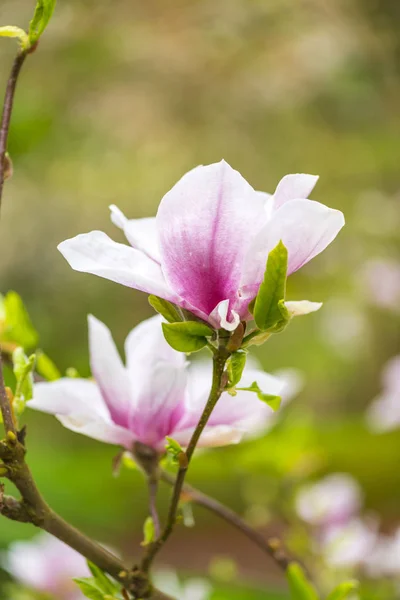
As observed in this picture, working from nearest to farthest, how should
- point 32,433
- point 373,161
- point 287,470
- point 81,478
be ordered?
point 287,470, point 81,478, point 373,161, point 32,433

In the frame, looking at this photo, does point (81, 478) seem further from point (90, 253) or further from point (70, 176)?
point (90, 253)

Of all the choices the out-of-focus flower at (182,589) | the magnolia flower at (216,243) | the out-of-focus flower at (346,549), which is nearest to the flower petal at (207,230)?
the magnolia flower at (216,243)

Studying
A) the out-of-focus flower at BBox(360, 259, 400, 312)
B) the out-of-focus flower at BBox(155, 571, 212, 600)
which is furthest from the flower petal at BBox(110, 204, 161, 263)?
the out-of-focus flower at BBox(360, 259, 400, 312)

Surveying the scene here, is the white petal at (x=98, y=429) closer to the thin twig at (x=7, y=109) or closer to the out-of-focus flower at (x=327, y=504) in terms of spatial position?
the thin twig at (x=7, y=109)

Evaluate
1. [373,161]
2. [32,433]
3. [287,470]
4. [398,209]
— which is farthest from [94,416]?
[32,433]

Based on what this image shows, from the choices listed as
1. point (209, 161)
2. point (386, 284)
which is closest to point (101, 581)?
point (386, 284)

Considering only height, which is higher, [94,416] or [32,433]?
[94,416]

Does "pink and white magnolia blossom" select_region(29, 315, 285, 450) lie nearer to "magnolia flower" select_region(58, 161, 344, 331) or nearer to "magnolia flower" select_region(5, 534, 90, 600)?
"magnolia flower" select_region(58, 161, 344, 331)

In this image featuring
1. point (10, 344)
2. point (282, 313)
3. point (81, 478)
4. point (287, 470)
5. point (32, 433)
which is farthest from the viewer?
point (32, 433)
